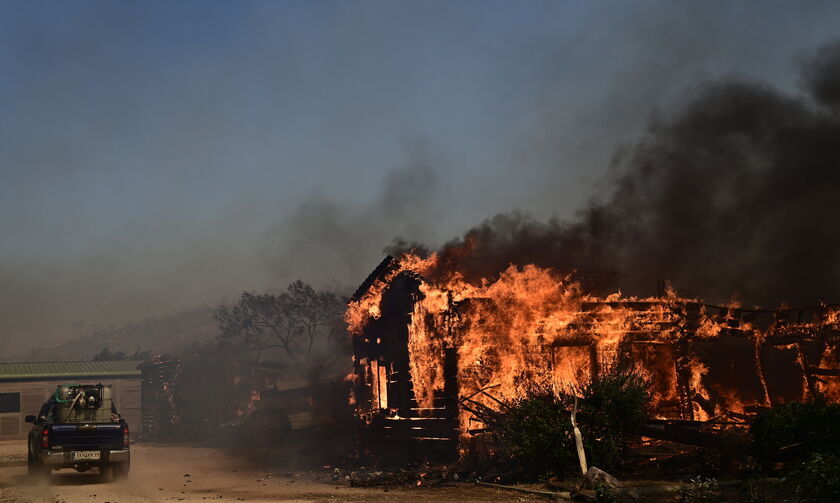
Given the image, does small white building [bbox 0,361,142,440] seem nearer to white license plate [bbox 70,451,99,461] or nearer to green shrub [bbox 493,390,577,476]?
white license plate [bbox 70,451,99,461]

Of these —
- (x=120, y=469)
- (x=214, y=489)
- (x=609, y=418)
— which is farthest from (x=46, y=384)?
(x=609, y=418)

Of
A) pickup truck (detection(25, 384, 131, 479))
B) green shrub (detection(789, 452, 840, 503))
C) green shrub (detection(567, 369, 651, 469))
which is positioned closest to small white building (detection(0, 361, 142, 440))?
pickup truck (detection(25, 384, 131, 479))

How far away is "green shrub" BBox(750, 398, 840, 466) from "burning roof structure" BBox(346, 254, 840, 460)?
251 inches

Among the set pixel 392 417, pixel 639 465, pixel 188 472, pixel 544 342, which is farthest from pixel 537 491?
pixel 188 472

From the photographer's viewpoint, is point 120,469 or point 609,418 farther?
point 120,469

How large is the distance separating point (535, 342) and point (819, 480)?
11.3m

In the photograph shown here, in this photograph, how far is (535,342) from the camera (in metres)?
21.4

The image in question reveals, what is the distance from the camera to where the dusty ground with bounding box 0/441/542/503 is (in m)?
15.2

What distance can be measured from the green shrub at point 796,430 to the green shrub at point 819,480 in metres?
2.14

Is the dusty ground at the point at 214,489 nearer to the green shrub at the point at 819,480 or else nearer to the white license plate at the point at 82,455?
the white license plate at the point at 82,455

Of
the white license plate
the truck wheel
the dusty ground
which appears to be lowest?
the dusty ground

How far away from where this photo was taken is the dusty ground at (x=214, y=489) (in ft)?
49.7

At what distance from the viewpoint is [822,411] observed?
13.4 m

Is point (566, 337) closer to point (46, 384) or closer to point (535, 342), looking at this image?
point (535, 342)
